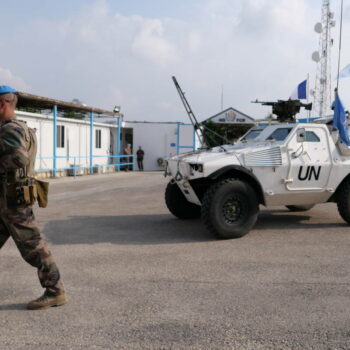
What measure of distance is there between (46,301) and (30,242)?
51 cm

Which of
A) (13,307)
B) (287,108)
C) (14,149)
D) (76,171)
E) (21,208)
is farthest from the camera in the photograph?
(76,171)

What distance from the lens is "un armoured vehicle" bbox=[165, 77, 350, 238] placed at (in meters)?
6.16

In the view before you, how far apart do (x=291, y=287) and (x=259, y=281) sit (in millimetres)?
326

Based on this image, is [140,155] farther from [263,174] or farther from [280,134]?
[263,174]

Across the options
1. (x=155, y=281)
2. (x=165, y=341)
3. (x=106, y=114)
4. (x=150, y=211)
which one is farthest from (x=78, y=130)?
(x=165, y=341)

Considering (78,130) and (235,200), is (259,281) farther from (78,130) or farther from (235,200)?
(78,130)

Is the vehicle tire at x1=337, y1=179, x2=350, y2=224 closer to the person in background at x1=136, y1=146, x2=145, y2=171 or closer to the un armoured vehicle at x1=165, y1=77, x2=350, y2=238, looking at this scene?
the un armoured vehicle at x1=165, y1=77, x2=350, y2=238

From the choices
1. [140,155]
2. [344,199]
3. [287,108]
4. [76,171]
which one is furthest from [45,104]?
[344,199]

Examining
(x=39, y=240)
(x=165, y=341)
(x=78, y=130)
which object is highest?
(x=78, y=130)

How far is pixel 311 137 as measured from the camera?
7.00m

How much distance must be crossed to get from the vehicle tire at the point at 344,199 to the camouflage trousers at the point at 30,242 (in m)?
5.07

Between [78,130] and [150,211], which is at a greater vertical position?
[78,130]

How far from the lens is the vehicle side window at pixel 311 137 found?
22.9 ft

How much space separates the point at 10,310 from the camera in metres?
3.59
